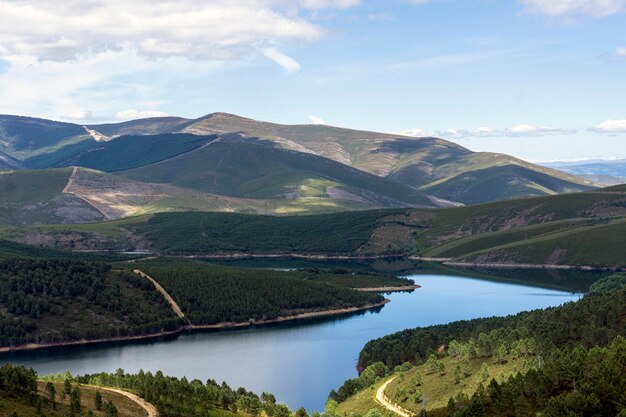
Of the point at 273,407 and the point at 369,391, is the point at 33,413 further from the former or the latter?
the point at 369,391

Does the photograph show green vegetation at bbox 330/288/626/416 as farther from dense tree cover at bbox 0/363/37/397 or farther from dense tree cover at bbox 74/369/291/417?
dense tree cover at bbox 0/363/37/397

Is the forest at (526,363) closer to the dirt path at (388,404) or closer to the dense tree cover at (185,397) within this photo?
the dirt path at (388,404)

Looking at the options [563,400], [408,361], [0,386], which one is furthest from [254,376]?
[563,400]

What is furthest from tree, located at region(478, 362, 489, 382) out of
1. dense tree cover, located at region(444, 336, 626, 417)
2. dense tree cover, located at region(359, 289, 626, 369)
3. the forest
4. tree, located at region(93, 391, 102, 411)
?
tree, located at region(93, 391, 102, 411)

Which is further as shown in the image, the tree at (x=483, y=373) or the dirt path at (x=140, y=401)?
the tree at (x=483, y=373)

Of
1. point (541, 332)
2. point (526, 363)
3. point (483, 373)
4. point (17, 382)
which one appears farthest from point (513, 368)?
point (17, 382)

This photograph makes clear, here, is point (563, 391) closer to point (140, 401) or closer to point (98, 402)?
point (140, 401)

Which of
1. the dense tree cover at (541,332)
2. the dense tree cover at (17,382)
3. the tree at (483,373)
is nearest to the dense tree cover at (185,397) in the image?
the dense tree cover at (17,382)
